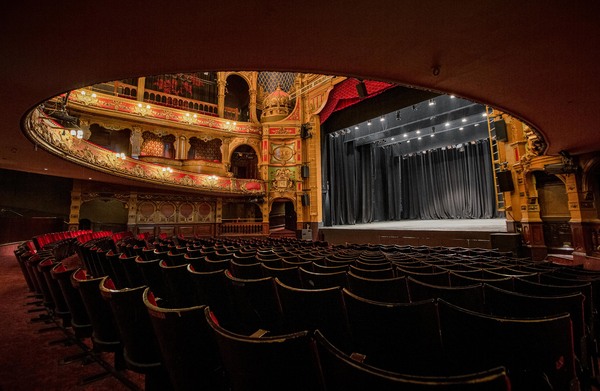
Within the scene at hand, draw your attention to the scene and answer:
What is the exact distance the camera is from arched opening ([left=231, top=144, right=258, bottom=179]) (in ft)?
61.0

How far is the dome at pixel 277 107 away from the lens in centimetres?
1709

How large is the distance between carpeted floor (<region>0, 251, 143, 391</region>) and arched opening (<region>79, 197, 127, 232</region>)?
1159 centimetres

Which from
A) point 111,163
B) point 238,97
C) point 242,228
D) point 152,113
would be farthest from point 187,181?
point 238,97

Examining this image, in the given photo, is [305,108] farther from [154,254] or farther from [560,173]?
[154,254]

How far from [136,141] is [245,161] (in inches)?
267

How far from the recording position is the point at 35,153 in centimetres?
717

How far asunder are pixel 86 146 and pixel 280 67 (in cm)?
869

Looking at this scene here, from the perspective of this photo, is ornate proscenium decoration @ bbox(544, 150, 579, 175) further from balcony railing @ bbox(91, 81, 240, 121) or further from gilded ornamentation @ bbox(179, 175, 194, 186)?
balcony railing @ bbox(91, 81, 240, 121)

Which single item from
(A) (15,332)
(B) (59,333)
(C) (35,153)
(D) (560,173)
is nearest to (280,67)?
(B) (59,333)

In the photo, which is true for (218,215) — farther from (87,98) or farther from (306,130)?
(87,98)

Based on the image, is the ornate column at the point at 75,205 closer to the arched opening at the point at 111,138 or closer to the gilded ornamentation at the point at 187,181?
the arched opening at the point at 111,138

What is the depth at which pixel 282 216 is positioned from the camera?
60.3 feet

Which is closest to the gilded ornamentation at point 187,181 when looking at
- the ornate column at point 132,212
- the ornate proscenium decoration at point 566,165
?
the ornate column at point 132,212

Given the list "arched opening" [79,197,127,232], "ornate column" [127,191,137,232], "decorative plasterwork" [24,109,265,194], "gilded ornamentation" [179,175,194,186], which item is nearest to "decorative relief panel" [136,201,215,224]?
"ornate column" [127,191,137,232]
